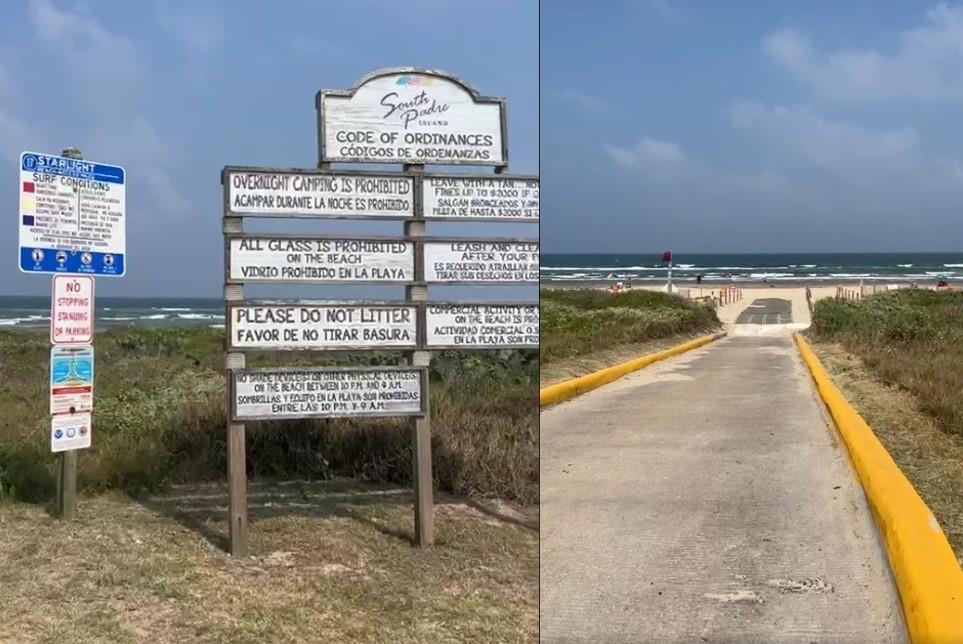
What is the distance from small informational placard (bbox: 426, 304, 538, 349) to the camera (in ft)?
16.5

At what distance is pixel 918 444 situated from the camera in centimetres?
606

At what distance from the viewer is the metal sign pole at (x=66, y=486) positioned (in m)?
5.20

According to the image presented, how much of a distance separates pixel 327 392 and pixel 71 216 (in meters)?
1.87

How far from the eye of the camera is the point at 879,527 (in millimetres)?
3887

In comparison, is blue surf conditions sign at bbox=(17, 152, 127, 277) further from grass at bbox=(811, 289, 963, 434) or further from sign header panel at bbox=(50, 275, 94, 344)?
grass at bbox=(811, 289, 963, 434)

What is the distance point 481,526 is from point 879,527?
224 centimetres

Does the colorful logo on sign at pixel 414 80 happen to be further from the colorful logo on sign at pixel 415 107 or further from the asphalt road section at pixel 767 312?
the asphalt road section at pixel 767 312

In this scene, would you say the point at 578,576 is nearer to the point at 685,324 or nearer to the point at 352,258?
the point at 352,258

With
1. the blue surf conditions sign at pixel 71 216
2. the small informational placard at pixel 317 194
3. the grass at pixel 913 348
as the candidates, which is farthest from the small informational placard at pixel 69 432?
the grass at pixel 913 348

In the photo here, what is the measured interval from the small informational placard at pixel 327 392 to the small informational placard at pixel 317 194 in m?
0.78

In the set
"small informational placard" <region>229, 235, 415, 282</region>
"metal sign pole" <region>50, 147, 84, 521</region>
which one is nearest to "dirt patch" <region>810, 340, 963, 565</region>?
"small informational placard" <region>229, 235, 415, 282</region>

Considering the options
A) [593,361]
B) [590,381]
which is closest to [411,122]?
[590,381]

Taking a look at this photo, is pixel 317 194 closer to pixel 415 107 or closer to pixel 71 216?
pixel 415 107

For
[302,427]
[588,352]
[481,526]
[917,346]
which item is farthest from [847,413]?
[917,346]
